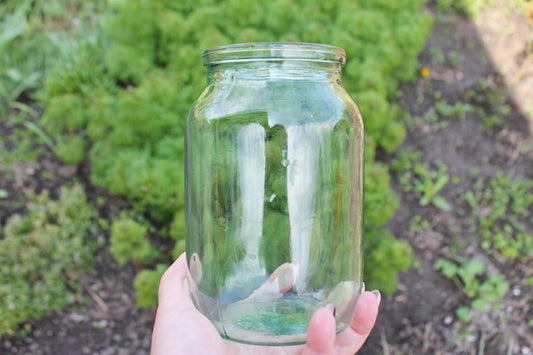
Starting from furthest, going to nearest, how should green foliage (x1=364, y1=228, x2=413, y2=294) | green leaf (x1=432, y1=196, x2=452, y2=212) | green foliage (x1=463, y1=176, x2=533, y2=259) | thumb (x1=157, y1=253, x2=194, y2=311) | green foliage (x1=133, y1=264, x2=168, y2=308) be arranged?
green leaf (x1=432, y1=196, x2=452, y2=212) < green foliage (x1=463, y1=176, x2=533, y2=259) < green foliage (x1=364, y1=228, x2=413, y2=294) < green foliage (x1=133, y1=264, x2=168, y2=308) < thumb (x1=157, y1=253, x2=194, y2=311)

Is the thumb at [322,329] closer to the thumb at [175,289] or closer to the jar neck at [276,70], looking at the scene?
the thumb at [175,289]

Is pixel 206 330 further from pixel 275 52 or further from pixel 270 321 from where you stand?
pixel 275 52

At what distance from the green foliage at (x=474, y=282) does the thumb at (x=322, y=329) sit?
1599 mm

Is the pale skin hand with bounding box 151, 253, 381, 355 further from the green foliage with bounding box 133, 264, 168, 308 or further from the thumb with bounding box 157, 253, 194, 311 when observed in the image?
the green foliage with bounding box 133, 264, 168, 308

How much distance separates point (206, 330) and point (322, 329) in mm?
307

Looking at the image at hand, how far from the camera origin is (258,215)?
0.94 m

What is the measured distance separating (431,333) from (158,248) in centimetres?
142

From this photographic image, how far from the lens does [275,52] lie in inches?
33.5

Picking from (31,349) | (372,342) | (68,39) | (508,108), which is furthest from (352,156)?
(68,39)

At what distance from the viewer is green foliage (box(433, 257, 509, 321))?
2.16m

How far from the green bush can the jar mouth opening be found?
39.4 inches

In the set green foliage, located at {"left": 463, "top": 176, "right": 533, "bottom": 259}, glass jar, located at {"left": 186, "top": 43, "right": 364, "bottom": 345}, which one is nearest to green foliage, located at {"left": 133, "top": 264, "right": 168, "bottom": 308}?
glass jar, located at {"left": 186, "top": 43, "right": 364, "bottom": 345}

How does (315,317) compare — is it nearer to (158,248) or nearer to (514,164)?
(158,248)

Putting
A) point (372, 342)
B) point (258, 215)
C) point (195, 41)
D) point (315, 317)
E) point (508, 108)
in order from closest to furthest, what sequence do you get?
point (315, 317)
point (258, 215)
point (372, 342)
point (195, 41)
point (508, 108)
